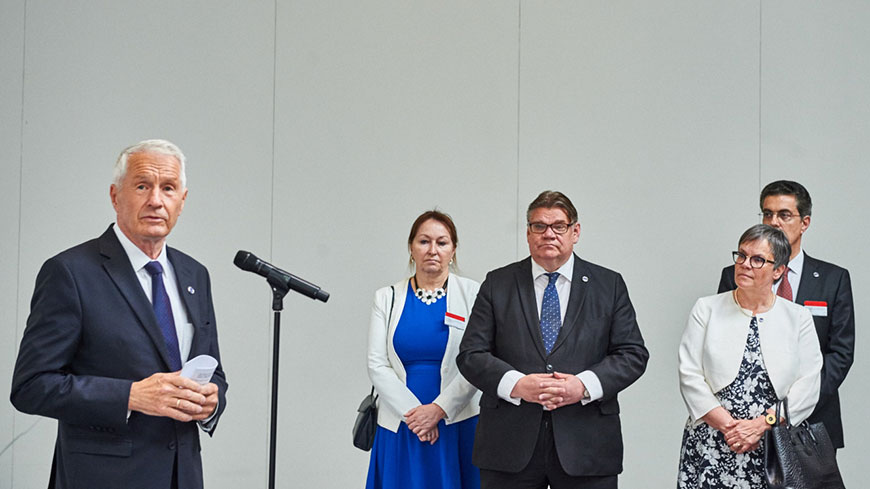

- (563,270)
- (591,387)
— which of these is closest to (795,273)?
(563,270)

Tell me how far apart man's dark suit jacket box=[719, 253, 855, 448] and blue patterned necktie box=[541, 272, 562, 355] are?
0.99 m

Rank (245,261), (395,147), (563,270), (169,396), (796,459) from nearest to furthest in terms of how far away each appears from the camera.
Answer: (169,396), (245,261), (796,459), (563,270), (395,147)

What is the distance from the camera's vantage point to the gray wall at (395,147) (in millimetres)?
5035

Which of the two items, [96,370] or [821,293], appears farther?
[821,293]

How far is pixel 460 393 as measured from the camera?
3570 millimetres

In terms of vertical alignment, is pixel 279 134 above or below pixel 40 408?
above

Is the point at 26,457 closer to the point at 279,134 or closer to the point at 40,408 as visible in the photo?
the point at 279,134

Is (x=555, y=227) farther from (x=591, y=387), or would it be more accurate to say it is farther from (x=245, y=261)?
(x=245, y=261)

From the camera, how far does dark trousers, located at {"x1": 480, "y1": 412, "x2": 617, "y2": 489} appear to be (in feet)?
10.4

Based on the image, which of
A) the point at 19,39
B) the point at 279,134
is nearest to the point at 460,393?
the point at 279,134

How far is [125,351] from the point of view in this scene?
2225mm

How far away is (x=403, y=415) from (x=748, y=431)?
4.62 feet

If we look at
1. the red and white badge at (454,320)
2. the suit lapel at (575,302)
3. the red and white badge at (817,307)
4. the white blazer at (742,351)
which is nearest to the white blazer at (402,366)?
the red and white badge at (454,320)

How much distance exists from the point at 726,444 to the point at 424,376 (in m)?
1.29
